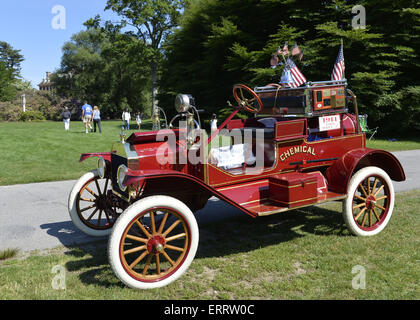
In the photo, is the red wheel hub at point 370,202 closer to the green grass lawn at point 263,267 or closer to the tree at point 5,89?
the green grass lawn at point 263,267

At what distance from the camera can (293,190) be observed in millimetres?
3969

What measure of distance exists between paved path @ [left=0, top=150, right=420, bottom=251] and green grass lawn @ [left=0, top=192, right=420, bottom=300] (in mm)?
424

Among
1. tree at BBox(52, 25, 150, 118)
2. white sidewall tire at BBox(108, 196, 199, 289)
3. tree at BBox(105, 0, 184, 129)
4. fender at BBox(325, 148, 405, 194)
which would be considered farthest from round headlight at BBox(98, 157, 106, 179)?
tree at BBox(52, 25, 150, 118)

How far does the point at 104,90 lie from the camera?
48.6 metres

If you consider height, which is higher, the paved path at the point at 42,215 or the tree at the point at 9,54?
the tree at the point at 9,54

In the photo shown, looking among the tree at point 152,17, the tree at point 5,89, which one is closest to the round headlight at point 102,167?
the tree at point 152,17

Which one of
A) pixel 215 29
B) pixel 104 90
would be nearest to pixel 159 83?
pixel 215 29

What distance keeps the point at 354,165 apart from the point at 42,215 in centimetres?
456

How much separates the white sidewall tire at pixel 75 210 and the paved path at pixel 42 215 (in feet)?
0.43

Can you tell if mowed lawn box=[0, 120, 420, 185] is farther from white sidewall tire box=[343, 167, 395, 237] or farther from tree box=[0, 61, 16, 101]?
tree box=[0, 61, 16, 101]

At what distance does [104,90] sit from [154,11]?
1861cm

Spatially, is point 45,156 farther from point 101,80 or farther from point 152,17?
point 101,80

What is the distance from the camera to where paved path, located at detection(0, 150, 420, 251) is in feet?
15.0

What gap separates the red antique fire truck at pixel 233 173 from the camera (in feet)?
11.1
